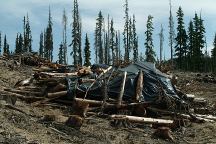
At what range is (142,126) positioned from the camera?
14.5 m

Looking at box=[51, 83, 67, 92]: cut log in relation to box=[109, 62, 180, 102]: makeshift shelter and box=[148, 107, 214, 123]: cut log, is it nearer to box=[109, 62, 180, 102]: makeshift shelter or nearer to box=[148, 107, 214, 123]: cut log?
box=[109, 62, 180, 102]: makeshift shelter

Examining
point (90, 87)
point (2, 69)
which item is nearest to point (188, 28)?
point (2, 69)

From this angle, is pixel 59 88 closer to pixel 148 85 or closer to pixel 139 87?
pixel 139 87

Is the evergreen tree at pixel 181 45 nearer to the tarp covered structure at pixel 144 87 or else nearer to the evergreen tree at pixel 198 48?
the evergreen tree at pixel 198 48

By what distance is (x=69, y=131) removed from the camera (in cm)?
1266

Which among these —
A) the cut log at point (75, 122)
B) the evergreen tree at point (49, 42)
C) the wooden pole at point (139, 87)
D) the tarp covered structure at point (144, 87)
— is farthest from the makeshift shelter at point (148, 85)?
the evergreen tree at point (49, 42)

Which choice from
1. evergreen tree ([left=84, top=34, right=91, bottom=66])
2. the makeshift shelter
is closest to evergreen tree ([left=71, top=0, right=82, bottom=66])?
evergreen tree ([left=84, top=34, right=91, bottom=66])

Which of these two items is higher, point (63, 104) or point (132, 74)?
point (132, 74)

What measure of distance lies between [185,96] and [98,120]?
184 inches

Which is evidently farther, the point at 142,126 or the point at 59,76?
the point at 59,76

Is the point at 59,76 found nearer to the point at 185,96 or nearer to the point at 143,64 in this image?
the point at 143,64

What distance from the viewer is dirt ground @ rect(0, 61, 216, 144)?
37.3 feet

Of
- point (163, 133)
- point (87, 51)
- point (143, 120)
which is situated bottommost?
point (163, 133)

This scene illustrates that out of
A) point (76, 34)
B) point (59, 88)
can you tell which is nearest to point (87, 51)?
point (76, 34)
